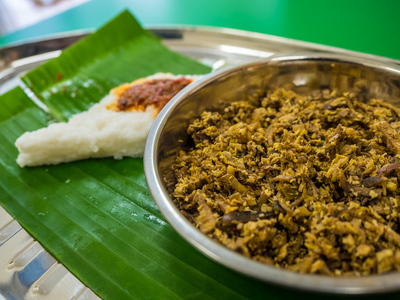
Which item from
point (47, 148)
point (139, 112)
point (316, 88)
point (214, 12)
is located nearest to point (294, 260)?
point (316, 88)

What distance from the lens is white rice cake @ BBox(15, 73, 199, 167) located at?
297 cm

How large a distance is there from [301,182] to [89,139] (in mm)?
1866

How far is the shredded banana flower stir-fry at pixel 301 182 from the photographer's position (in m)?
1.74

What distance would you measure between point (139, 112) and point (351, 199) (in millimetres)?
2001

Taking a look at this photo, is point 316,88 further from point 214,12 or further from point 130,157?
point 214,12

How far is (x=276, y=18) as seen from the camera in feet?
16.9

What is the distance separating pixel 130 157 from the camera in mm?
3086

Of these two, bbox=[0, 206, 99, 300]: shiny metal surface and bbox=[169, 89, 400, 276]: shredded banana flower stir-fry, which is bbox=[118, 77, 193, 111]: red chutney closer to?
bbox=[169, 89, 400, 276]: shredded banana flower stir-fry

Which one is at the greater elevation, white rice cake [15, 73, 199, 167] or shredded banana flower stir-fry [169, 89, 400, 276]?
white rice cake [15, 73, 199, 167]

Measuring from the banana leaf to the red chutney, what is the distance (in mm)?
436

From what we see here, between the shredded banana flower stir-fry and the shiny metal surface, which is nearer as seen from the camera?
the shredded banana flower stir-fry

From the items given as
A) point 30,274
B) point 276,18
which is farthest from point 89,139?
point 276,18

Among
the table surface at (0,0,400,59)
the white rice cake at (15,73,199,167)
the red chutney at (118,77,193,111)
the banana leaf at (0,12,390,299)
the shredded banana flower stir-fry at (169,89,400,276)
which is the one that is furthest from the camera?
the table surface at (0,0,400,59)

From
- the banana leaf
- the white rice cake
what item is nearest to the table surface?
the banana leaf
